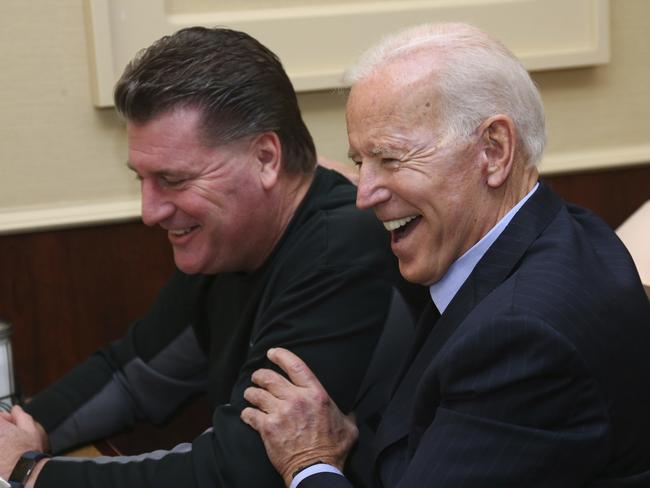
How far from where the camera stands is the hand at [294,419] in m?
1.64

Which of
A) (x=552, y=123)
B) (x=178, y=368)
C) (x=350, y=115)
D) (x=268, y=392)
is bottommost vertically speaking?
(x=178, y=368)

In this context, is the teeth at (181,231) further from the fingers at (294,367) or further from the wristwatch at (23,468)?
the wristwatch at (23,468)

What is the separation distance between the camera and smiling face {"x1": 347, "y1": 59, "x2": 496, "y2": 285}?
1.50 m

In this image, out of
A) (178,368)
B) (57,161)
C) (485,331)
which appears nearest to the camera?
(485,331)

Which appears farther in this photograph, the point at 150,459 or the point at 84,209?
the point at 84,209

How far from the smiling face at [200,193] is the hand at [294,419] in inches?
11.0

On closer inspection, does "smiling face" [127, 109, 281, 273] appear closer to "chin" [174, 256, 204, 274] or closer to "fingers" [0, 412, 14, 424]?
"chin" [174, 256, 204, 274]

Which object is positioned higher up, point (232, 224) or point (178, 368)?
point (232, 224)

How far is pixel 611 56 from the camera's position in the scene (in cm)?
285

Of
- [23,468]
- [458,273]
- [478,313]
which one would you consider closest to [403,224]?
[458,273]

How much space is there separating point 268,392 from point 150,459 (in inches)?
9.0

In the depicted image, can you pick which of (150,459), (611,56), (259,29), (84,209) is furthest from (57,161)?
(611,56)

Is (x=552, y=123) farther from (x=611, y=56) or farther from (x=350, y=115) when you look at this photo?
(x=350, y=115)

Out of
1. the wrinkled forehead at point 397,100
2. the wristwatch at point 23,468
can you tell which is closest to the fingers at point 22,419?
the wristwatch at point 23,468
